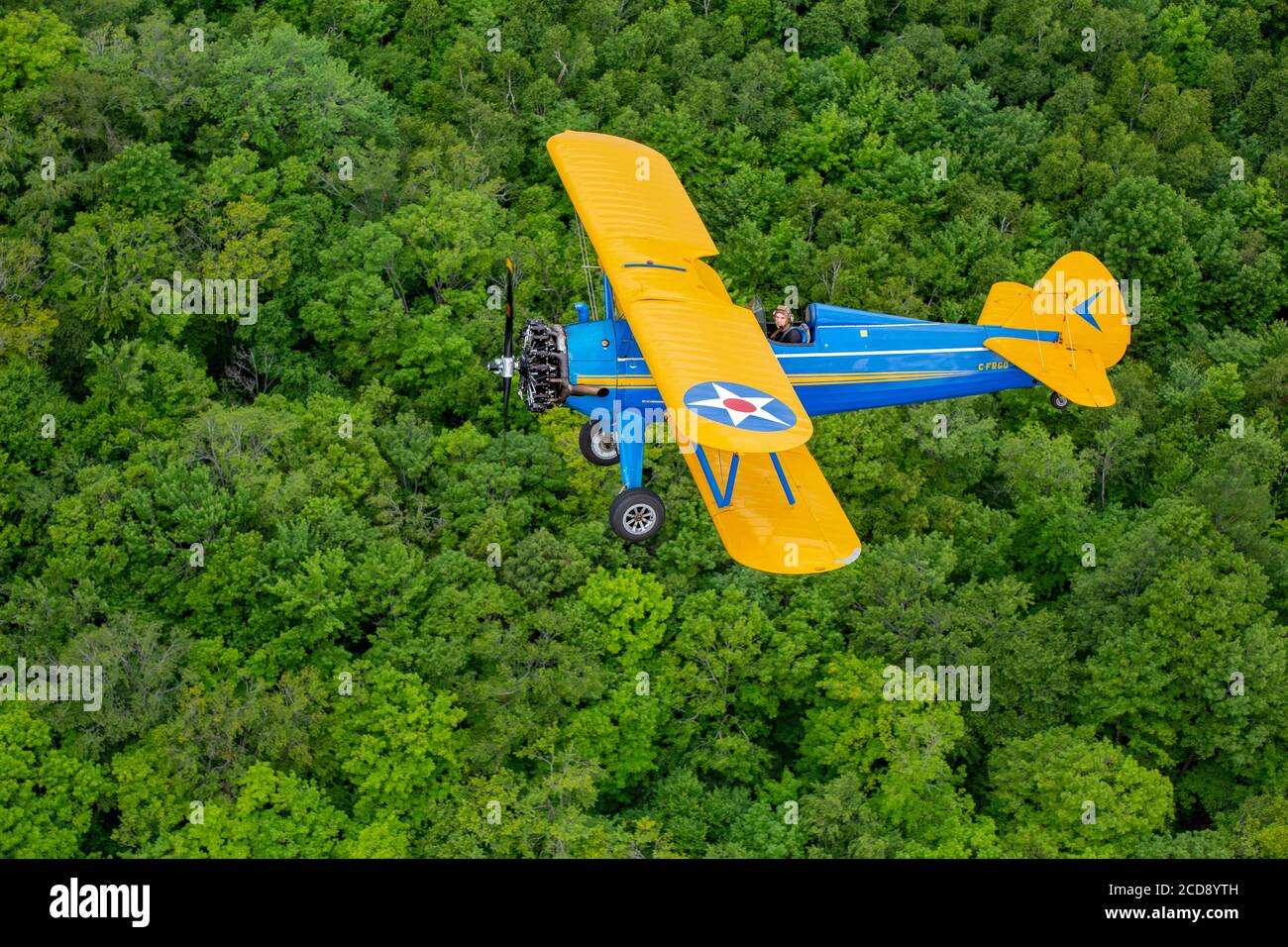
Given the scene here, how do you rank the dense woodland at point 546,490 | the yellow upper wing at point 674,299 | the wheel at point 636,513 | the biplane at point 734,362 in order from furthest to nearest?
the dense woodland at point 546,490 → the wheel at point 636,513 → the biplane at point 734,362 → the yellow upper wing at point 674,299

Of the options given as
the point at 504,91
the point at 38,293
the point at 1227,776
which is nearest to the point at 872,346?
the point at 1227,776

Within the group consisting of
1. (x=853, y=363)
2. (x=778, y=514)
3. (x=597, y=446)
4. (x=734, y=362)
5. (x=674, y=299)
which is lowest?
(x=778, y=514)

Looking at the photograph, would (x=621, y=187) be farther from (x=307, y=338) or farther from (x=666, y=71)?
(x=666, y=71)

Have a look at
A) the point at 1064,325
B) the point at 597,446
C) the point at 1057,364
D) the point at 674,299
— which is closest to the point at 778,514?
the point at 674,299

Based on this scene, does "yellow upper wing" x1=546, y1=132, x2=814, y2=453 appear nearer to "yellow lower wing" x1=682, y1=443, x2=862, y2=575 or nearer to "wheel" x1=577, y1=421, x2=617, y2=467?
"yellow lower wing" x1=682, y1=443, x2=862, y2=575

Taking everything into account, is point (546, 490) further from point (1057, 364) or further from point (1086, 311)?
point (1057, 364)

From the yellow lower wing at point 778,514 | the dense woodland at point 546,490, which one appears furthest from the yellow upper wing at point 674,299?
the dense woodland at point 546,490

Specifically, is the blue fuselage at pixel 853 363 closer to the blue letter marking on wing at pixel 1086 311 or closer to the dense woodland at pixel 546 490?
the blue letter marking on wing at pixel 1086 311

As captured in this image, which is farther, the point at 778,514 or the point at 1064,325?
the point at 1064,325
